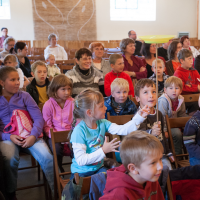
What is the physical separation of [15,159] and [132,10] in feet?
32.3

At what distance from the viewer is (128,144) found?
3.85 feet

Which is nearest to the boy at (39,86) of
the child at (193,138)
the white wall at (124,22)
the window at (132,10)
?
the child at (193,138)

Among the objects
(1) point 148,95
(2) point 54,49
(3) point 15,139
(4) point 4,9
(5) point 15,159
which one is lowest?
(5) point 15,159

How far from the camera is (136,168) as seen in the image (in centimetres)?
117

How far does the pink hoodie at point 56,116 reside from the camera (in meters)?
2.42

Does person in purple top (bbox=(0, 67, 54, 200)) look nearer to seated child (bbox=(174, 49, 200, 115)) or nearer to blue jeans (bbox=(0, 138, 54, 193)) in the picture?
blue jeans (bbox=(0, 138, 54, 193))

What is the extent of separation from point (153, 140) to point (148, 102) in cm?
102

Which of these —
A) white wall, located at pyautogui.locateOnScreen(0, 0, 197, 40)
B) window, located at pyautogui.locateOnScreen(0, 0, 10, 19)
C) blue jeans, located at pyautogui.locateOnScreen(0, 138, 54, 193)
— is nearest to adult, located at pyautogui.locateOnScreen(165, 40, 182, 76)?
blue jeans, located at pyautogui.locateOnScreen(0, 138, 54, 193)

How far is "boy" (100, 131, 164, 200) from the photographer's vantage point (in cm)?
113

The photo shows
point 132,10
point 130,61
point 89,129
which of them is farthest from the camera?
point 132,10

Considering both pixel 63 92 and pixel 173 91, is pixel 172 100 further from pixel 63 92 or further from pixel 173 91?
pixel 63 92

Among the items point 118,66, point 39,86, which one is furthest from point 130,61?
point 39,86

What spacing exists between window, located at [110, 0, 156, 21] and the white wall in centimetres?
18

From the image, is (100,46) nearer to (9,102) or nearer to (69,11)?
(9,102)
